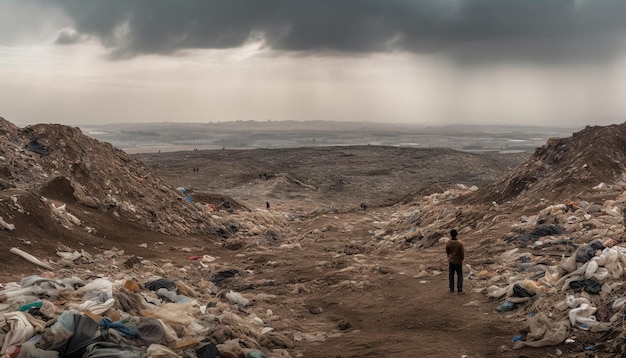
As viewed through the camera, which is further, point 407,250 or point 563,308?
point 407,250

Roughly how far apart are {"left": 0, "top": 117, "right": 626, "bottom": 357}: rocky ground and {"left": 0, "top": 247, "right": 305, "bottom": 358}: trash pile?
0.32ft

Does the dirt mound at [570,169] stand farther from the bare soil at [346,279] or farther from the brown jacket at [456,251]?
the brown jacket at [456,251]

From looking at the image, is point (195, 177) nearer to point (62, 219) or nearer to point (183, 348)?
point (62, 219)

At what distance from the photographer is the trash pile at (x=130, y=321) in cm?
467

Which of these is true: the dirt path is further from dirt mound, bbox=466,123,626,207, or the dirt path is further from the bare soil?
dirt mound, bbox=466,123,626,207

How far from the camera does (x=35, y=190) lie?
13.2 metres

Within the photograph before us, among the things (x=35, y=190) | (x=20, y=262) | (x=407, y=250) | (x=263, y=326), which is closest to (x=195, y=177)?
(x=35, y=190)

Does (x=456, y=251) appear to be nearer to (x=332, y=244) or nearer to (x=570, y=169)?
(x=332, y=244)

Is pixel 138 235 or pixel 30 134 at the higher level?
pixel 30 134

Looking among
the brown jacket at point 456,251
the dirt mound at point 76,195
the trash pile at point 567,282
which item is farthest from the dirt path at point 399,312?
the dirt mound at point 76,195

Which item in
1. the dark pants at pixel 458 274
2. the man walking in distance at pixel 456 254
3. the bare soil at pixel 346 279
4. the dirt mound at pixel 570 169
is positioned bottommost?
the bare soil at pixel 346 279

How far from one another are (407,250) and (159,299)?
322 inches

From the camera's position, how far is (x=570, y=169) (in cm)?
1612

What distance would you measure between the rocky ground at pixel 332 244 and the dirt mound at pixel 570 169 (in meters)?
0.07
